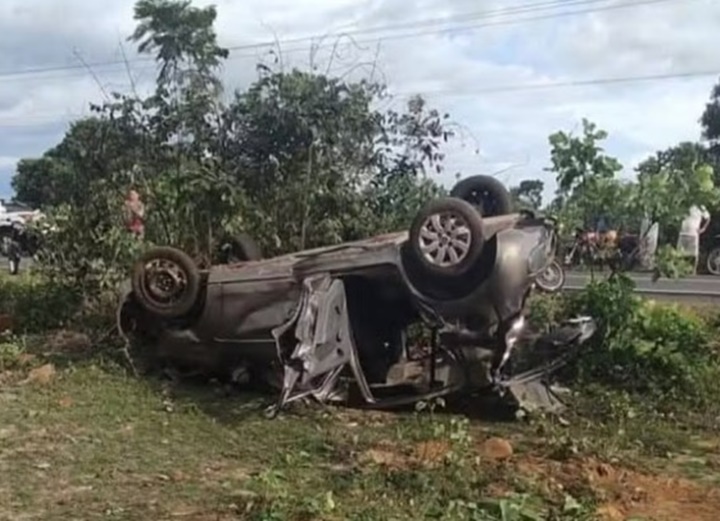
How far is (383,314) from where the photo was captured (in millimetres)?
8414

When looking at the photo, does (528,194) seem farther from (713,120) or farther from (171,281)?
(713,120)

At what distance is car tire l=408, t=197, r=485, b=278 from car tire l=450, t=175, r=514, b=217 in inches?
58.3

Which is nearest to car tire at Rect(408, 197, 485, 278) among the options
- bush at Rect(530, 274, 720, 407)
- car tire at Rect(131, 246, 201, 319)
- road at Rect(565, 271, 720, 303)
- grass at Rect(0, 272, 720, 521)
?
grass at Rect(0, 272, 720, 521)

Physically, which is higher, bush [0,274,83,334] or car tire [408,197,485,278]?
car tire [408,197,485,278]

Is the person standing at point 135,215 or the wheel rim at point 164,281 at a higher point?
the person standing at point 135,215

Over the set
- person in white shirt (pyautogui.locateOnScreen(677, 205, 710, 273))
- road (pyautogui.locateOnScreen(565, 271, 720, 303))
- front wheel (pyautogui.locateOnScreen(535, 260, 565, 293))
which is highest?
person in white shirt (pyautogui.locateOnScreen(677, 205, 710, 273))

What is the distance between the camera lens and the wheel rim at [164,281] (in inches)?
343

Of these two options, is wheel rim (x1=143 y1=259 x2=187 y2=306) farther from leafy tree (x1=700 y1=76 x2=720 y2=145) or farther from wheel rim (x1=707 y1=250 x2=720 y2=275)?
leafy tree (x1=700 y1=76 x2=720 y2=145)

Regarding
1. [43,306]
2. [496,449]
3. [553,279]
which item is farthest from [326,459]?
[43,306]

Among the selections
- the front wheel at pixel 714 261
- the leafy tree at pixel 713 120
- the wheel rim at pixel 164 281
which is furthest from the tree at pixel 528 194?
the leafy tree at pixel 713 120

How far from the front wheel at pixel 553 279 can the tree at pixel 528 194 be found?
52cm

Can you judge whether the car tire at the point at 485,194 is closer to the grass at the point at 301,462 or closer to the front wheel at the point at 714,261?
the grass at the point at 301,462

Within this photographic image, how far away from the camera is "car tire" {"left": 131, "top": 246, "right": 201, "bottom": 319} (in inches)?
340

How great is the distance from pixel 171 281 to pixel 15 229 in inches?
672
